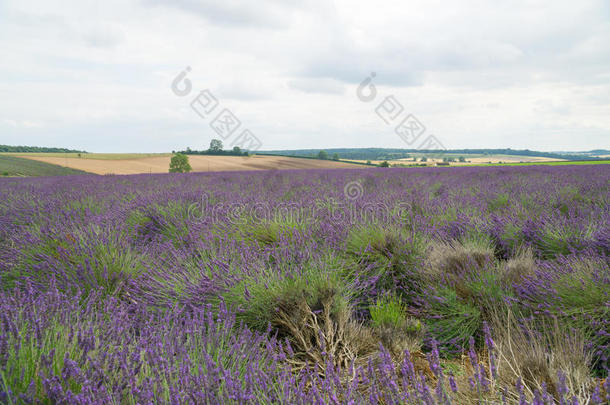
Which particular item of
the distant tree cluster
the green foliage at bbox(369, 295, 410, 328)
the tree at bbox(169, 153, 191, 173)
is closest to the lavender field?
the green foliage at bbox(369, 295, 410, 328)

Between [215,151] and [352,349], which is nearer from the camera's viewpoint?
[352,349]

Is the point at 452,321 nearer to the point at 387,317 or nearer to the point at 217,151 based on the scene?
the point at 387,317

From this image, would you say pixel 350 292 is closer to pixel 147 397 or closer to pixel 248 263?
pixel 248 263

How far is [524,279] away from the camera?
1.98m

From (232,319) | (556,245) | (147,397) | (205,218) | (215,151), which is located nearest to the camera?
(147,397)

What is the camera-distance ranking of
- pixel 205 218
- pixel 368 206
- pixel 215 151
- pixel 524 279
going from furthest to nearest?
pixel 215 151, pixel 368 206, pixel 205 218, pixel 524 279

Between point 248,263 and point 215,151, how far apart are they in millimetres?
47615

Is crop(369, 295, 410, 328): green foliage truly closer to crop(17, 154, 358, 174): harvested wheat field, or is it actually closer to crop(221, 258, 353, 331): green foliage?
crop(221, 258, 353, 331): green foliage

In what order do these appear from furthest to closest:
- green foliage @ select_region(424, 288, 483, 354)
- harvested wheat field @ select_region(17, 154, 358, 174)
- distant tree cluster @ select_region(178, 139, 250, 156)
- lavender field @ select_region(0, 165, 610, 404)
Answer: distant tree cluster @ select_region(178, 139, 250, 156) → harvested wheat field @ select_region(17, 154, 358, 174) → green foliage @ select_region(424, 288, 483, 354) → lavender field @ select_region(0, 165, 610, 404)

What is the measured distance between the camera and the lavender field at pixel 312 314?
1088mm

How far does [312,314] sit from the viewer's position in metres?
1.94

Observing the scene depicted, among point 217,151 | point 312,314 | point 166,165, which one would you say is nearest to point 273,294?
point 312,314

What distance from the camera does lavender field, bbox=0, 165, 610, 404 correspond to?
109 centimetres

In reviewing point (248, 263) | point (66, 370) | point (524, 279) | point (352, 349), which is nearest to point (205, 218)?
point (248, 263)
